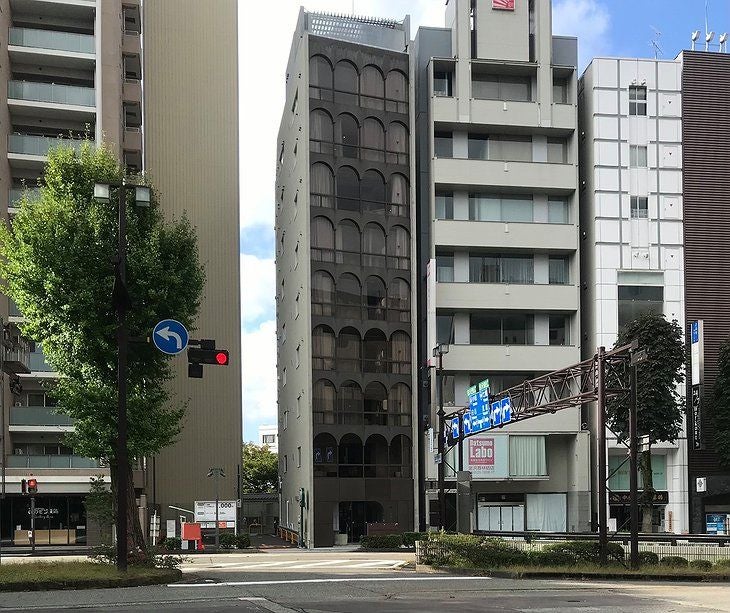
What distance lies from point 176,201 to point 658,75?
33.9 metres

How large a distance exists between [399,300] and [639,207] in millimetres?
16484

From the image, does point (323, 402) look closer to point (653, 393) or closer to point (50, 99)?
point (653, 393)

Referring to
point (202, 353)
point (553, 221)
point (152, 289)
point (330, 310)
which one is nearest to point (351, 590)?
point (202, 353)

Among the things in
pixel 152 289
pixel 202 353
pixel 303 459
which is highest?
pixel 152 289

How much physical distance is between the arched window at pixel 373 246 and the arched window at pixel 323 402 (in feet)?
25.9

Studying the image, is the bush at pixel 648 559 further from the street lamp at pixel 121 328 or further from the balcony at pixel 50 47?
the balcony at pixel 50 47

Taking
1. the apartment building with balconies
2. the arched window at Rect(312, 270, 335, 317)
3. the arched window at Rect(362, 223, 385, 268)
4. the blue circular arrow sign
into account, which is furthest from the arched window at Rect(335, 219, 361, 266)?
the blue circular arrow sign

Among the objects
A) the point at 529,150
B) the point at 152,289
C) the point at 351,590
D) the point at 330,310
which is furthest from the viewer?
the point at 529,150

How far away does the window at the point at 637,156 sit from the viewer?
216 ft

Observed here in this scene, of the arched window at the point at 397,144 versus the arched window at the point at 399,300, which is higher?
the arched window at the point at 397,144

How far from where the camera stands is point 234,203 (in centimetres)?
7519

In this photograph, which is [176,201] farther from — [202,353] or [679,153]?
[202,353]

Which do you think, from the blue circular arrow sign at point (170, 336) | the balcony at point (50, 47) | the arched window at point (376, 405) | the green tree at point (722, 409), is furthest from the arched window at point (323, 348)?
the blue circular arrow sign at point (170, 336)

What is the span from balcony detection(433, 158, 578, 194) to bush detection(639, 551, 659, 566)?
118 ft
